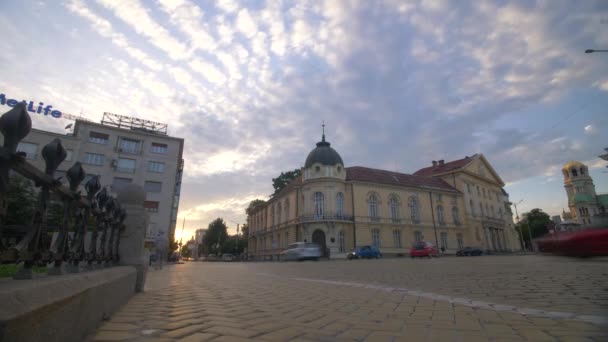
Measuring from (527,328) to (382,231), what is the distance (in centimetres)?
3464

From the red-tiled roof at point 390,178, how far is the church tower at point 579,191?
2562 inches

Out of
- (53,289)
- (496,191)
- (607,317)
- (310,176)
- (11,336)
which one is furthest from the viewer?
(496,191)

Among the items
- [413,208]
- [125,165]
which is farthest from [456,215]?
[125,165]

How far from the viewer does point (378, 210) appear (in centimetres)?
3659

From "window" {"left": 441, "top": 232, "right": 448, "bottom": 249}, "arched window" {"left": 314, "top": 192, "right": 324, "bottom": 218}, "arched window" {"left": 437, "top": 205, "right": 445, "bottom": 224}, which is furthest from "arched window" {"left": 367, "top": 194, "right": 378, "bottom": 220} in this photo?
"window" {"left": 441, "top": 232, "right": 448, "bottom": 249}

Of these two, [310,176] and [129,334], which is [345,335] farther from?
[310,176]

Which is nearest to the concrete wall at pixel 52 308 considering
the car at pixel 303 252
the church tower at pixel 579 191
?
the car at pixel 303 252

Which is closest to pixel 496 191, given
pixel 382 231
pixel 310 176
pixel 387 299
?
pixel 382 231

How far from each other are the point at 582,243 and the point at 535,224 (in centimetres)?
7141

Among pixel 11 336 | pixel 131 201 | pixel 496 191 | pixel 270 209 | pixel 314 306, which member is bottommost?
pixel 314 306

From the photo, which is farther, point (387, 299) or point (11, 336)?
point (387, 299)

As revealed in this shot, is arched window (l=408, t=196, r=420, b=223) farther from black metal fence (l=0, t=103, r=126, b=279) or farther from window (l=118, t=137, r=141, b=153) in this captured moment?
black metal fence (l=0, t=103, r=126, b=279)

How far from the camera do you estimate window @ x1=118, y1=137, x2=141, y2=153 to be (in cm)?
3494

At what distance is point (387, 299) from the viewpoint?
4.42m
